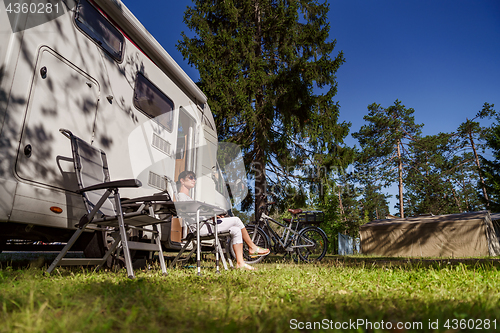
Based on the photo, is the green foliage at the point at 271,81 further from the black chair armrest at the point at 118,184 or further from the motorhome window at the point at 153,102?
the black chair armrest at the point at 118,184

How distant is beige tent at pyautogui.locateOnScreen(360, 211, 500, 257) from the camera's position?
471 inches

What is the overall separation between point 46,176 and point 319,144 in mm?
9451

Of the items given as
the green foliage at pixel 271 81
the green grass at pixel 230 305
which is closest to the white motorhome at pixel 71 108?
the green grass at pixel 230 305

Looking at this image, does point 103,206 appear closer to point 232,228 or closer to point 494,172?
point 232,228

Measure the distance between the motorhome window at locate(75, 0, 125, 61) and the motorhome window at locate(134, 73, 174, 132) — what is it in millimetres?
449

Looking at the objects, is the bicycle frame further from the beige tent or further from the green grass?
the beige tent

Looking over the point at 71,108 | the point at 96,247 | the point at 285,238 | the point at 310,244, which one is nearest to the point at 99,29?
the point at 71,108

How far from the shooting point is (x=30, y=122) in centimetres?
250

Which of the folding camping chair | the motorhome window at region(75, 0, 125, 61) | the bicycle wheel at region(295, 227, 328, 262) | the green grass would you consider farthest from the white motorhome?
the bicycle wheel at region(295, 227, 328, 262)

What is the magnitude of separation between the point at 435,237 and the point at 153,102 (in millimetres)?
12758

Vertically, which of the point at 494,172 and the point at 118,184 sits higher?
the point at 494,172

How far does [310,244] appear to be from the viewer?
6.41m

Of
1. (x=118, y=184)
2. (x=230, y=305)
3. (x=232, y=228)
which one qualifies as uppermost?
(x=118, y=184)

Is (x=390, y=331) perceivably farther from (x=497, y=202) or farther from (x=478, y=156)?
(x=478, y=156)
